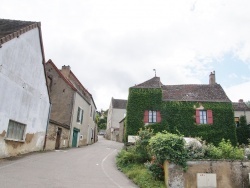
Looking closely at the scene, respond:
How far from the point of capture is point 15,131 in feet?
48.9

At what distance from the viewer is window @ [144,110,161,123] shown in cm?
2498

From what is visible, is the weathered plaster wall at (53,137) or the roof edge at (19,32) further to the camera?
the weathered plaster wall at (53,137)

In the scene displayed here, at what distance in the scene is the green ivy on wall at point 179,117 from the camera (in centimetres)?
2459

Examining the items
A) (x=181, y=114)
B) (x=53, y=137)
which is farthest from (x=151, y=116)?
(x=53, y=137)

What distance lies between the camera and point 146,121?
24922 millimetres

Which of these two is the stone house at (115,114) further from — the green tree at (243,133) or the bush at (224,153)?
the bush at (224,153)

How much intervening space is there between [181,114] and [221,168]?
15.0 meters

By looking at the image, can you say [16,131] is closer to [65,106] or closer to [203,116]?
[65,106]

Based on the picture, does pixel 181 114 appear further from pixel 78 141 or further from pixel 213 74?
pixel 78 141

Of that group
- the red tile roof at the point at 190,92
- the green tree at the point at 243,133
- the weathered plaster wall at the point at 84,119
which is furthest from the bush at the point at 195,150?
the green tree at the point at 243,133

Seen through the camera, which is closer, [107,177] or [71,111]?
[107,177]

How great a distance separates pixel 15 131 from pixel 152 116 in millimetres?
14134

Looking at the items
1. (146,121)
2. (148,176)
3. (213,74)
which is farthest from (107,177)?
(213,74)

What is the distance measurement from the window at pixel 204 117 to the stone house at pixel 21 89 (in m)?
15.3
